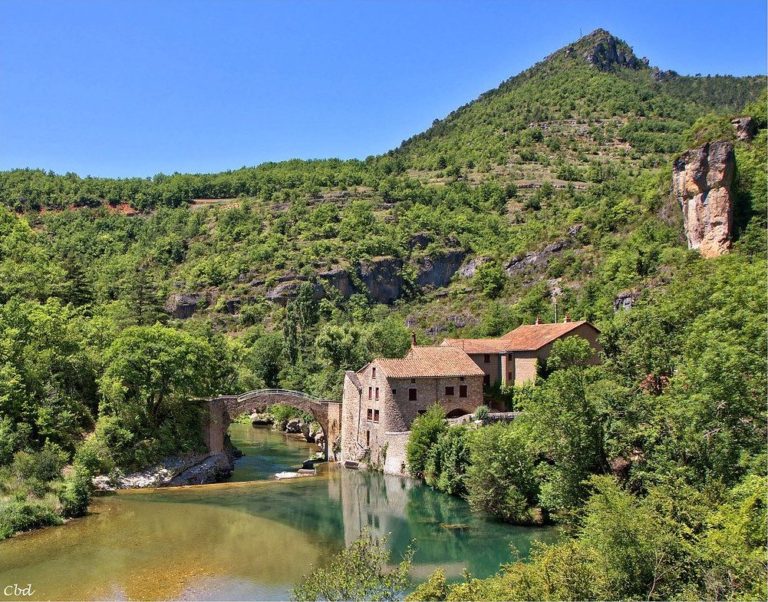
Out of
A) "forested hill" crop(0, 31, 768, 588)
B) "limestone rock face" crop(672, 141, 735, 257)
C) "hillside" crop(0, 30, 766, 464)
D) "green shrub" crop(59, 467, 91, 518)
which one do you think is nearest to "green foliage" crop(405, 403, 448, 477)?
"forested hill" crop(0, 31, 768, 588)

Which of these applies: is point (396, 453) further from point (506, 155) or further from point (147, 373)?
point (506, 155)

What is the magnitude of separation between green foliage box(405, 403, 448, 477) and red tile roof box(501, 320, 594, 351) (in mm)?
10436

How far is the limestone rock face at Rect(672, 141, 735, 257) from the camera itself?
66312 millimetres

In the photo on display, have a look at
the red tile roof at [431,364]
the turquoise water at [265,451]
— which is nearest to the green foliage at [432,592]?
the red tile roof at [431,364]

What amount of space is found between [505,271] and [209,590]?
8283 centimetres

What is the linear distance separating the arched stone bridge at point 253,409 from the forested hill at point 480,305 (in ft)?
5.45

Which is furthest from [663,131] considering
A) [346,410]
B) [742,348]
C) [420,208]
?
[742,348]

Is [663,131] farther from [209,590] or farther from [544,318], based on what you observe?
[209,590]

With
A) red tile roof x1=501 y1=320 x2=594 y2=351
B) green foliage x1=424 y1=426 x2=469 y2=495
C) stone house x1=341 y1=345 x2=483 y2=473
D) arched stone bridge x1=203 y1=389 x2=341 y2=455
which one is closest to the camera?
green foliage x1=424 y1=426 x2=469 y2=495

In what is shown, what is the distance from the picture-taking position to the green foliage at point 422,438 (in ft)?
151

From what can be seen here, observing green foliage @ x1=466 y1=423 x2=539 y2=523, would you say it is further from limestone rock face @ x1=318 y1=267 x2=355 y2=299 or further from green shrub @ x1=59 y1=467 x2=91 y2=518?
limestone rock face @ x1=318 y1=267 x2=355 y2=299

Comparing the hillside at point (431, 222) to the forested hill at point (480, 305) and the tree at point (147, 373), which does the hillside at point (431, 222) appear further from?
the tree at point (147, 373)

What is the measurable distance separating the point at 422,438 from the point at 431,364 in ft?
26.3

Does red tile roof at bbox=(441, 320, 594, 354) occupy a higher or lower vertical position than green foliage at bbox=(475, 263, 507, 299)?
lower
